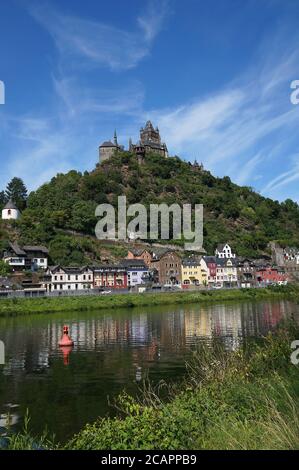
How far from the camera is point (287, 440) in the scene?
7.62 metres

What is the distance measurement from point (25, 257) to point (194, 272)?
119ft

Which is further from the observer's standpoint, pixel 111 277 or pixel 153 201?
pixel 153 201

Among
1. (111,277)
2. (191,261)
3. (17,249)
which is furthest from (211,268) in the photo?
(17,249)

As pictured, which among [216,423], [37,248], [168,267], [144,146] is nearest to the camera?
[216,423]

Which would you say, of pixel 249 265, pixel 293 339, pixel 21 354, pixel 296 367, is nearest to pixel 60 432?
pixel 296 367

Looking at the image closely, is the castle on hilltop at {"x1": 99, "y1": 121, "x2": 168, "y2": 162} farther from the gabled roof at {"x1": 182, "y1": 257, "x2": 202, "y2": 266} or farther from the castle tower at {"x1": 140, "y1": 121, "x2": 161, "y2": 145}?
the gabled roof at {"x1": 182, "y1": 257, "x2": 202, "y2": 266}

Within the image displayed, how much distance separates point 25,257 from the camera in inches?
3265

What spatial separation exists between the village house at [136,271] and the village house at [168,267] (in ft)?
14.6

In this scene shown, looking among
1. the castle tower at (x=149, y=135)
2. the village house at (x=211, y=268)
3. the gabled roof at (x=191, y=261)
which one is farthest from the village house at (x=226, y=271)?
the castle tower at (x=149, y=135)

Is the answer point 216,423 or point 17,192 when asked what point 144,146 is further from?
point 216,423

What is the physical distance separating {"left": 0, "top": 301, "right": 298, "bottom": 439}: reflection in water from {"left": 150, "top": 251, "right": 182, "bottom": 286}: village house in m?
43.9

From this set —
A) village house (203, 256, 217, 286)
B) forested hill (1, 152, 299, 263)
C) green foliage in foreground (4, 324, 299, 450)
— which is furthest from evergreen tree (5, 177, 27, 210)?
green foliage in foreground (4, 324, 299, 450)

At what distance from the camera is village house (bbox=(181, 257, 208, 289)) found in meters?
96.9
